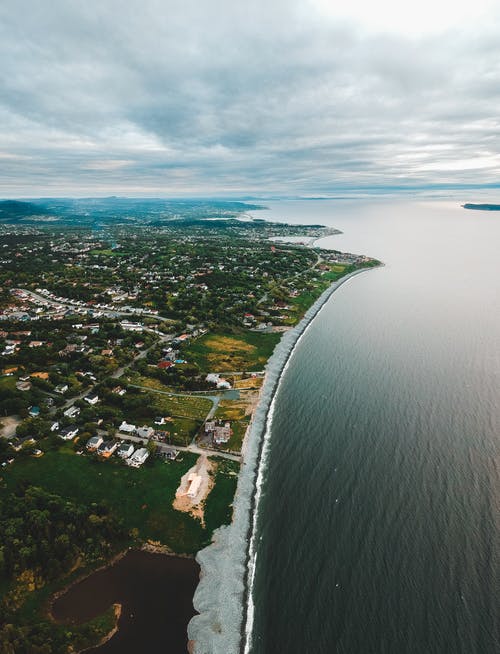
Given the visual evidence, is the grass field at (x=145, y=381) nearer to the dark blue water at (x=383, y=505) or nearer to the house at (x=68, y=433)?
the house at (x=68, y=433)

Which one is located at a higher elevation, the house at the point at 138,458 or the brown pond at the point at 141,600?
the house at the point at 138,458

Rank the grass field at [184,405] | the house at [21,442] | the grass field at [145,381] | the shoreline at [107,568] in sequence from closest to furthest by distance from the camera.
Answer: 1. the shoreline at [107,568]
2. the house at [21,442]
3. the grass field at [184,405]
4. the grass field at [145,381]

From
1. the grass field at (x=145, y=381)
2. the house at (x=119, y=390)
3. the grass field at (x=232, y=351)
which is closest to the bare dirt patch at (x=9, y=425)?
the house at (x=119, y=390)

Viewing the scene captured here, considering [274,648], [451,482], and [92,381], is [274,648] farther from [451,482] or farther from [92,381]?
[92,381]

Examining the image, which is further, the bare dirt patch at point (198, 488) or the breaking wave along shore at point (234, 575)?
the bare dirt patch at point (198, 488)

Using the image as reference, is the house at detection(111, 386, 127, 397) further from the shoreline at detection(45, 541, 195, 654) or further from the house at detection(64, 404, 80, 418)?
the shoreline at detection(45, 541, 195, 654)

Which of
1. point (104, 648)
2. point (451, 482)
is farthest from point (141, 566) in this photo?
point (451, 482)

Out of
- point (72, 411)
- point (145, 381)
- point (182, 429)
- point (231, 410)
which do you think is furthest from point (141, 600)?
point (145, 381)
